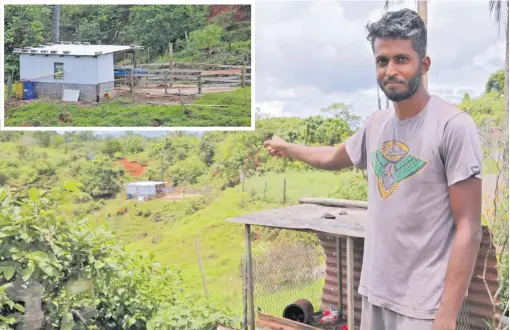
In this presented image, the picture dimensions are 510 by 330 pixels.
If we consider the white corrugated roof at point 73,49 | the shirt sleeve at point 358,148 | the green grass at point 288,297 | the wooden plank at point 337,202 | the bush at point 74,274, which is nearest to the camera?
the shirt sleeve at point 358,148

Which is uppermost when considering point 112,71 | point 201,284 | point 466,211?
point 112,71

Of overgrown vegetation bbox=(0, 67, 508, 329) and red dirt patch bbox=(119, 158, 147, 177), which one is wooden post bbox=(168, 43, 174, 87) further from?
red dirt patch bbox=(119, 158, 147, 177)

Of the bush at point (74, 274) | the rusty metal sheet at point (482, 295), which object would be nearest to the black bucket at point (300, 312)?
the bush at point (74, 274)

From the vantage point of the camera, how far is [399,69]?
154cm

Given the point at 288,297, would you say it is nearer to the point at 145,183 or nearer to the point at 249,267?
the point at 249,267

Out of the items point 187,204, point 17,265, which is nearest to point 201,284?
point 187,204

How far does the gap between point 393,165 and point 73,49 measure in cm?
559

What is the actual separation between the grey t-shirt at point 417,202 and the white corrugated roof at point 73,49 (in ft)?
17.5

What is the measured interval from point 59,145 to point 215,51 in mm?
1844

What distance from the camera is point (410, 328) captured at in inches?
60.1

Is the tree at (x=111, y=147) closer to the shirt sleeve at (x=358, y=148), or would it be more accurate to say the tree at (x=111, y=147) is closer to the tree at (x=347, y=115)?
the tree at (x=347, y=115)

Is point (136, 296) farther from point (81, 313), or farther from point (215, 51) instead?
point (215, 51)

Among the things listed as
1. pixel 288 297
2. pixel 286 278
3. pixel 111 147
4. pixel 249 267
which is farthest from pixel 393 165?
pixel 111 147

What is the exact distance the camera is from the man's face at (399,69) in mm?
1531
